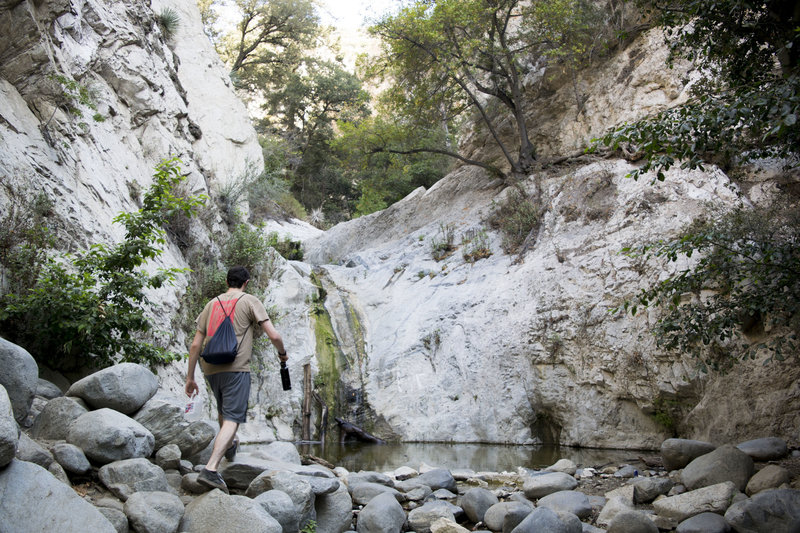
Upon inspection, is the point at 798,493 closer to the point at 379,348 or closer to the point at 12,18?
the point at 379,348

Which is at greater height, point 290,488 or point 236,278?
point 236,278

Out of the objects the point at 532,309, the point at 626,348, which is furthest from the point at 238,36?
the point at 626,348

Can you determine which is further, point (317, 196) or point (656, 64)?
point (317, 196)

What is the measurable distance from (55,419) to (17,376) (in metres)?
0.59

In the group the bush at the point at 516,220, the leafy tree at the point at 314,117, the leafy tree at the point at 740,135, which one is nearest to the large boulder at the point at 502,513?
the leafy tree at the point at 740,135

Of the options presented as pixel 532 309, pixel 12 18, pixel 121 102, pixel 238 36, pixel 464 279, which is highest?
pixel 238 36

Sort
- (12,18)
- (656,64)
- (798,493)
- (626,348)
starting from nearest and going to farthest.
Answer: (798,493), (12,18), (626,348), (656,64)

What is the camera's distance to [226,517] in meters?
3.39

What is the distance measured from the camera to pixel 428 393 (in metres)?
9.90

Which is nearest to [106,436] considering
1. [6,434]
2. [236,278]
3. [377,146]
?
[6,434]

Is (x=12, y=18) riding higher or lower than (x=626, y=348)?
higher

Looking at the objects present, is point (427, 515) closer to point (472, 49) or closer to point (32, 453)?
point (32, 453)

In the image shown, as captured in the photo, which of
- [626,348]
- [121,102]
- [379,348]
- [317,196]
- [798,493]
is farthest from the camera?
[317,196]

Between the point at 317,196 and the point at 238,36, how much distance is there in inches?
332
